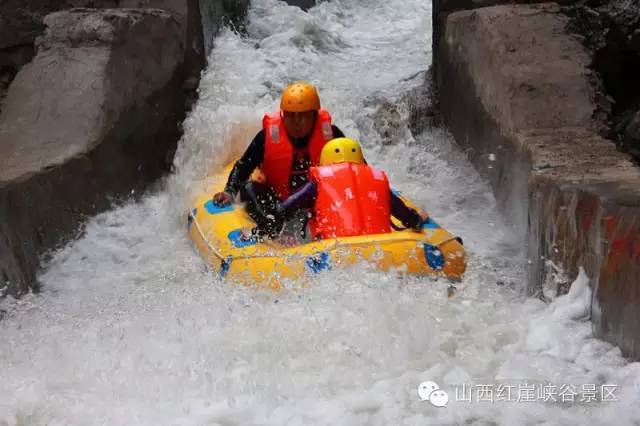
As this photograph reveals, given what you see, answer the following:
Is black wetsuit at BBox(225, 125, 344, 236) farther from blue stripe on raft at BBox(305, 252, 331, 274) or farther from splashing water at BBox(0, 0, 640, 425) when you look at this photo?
blue stripe on raft at BBox(305, 252, 331, 274)

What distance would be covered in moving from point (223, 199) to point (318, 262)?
139cm

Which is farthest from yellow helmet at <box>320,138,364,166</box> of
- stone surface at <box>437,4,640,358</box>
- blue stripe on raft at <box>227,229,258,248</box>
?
stone surface at <box>437,4,640,358</box>

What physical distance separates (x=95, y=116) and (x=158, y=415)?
3.40 metres

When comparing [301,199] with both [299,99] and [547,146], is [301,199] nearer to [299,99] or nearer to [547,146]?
[299,99]

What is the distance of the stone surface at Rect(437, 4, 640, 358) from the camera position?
2820 millimetres

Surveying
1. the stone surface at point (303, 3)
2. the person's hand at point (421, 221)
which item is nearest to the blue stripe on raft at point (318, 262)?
the person's hand at point (421, 221)

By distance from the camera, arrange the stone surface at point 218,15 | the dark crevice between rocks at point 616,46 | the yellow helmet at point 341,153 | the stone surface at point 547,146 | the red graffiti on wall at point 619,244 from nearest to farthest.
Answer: the red graffiti on wall at point 619,244, the stone surface at point 547,146, the yellow helmet at point 341,153, the dark crevice between rocks at point 616,46, the stone surface at point 218,15

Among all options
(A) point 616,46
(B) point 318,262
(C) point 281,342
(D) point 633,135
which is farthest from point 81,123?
(A) point 616,46

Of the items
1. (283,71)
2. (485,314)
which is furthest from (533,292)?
(283,71)

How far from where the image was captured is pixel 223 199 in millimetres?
4859

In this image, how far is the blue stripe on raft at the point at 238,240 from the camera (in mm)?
4223

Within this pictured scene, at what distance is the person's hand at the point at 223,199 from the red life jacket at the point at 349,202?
0.88m

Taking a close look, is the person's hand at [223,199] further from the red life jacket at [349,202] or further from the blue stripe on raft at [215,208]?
the red life jacket at [349,202]

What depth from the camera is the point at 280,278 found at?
376 centimetres
